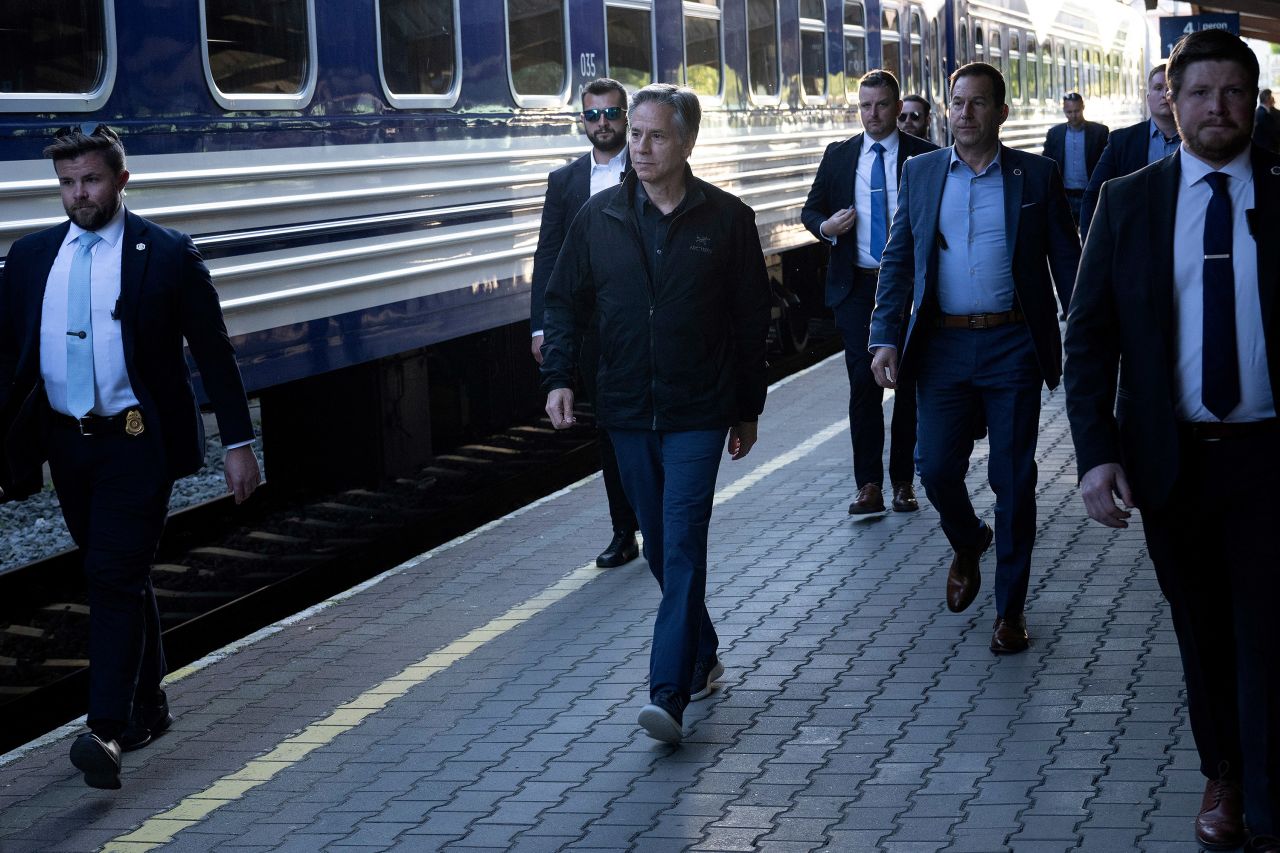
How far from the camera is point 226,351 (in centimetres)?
532

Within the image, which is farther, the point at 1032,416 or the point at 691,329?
the point at 1032,416

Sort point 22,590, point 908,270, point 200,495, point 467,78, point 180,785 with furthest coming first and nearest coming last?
point 200,495, point 467,78, point 22,590, point 908,270, point 180,785

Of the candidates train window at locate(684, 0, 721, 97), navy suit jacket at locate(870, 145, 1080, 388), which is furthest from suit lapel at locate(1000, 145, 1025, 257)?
train window at locate(684, 0, 721, 97)

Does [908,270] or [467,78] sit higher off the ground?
[467,78]

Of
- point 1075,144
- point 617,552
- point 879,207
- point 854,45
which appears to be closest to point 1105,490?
point 617,552

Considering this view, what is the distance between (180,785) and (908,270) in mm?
2792

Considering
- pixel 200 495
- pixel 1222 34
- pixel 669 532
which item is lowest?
pixel 200 495

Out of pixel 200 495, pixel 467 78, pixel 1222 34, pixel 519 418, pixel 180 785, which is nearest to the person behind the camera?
pixel 1222 34

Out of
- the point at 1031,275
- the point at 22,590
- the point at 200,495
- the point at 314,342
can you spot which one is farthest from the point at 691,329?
the point at 200,495

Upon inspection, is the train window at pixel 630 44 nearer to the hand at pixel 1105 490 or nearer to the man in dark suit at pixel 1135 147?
the man in dark suit at pixel 1135 147

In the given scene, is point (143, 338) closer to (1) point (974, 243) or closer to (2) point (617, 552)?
(1) point (974, 243)

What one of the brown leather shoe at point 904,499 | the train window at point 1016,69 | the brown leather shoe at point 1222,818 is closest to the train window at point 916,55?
the train window at point 1016,69

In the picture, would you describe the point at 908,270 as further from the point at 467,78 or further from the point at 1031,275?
the point at 467,78

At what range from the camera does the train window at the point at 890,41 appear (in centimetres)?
1603
